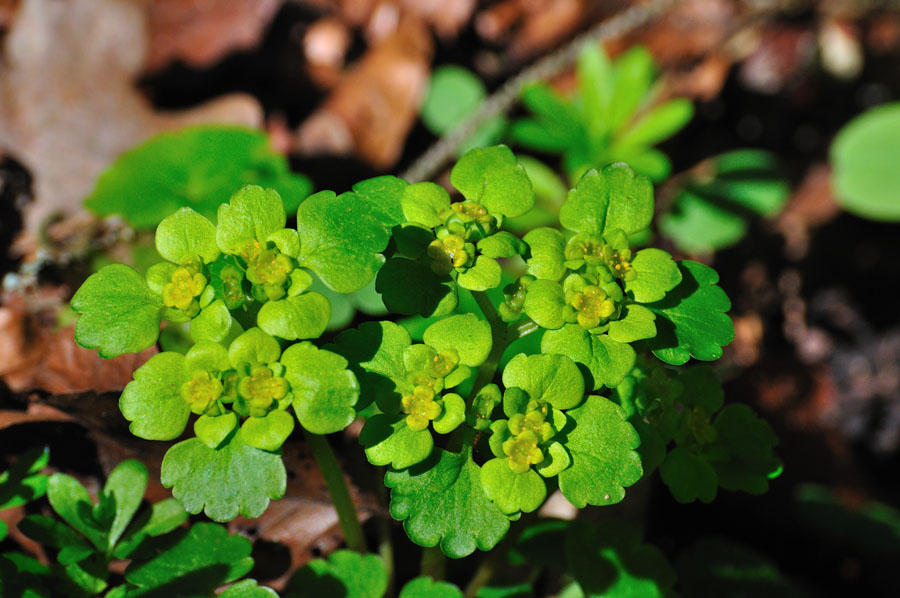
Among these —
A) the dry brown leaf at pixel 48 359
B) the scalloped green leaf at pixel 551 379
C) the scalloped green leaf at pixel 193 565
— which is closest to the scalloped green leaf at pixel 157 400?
the scalloped green leaf at pixel 193 565

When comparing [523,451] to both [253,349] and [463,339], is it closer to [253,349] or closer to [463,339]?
[463,339]

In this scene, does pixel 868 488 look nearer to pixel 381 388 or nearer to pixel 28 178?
pixel 381 388

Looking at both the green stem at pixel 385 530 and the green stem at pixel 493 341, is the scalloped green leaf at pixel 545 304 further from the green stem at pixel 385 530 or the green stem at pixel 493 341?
the green stem at pixel 385 530

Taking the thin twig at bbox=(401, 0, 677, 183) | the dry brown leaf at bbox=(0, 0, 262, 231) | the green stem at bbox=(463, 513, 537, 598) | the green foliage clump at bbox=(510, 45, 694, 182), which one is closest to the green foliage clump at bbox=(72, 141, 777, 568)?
the green stem at bbox=(463, 513, 537, 598)

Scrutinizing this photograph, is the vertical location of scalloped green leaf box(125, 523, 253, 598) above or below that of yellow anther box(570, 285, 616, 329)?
below

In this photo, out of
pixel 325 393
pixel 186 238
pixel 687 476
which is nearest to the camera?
pixel 325 393

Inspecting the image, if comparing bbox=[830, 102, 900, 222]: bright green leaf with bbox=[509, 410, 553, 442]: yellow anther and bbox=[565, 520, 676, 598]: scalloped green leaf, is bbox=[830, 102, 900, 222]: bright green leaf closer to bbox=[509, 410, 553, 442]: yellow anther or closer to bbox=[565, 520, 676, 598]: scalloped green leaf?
bbox=[565, 520, 676, 598]: scalloped green leaf

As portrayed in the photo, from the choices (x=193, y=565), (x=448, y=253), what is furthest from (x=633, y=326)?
(x=193, y=565)
